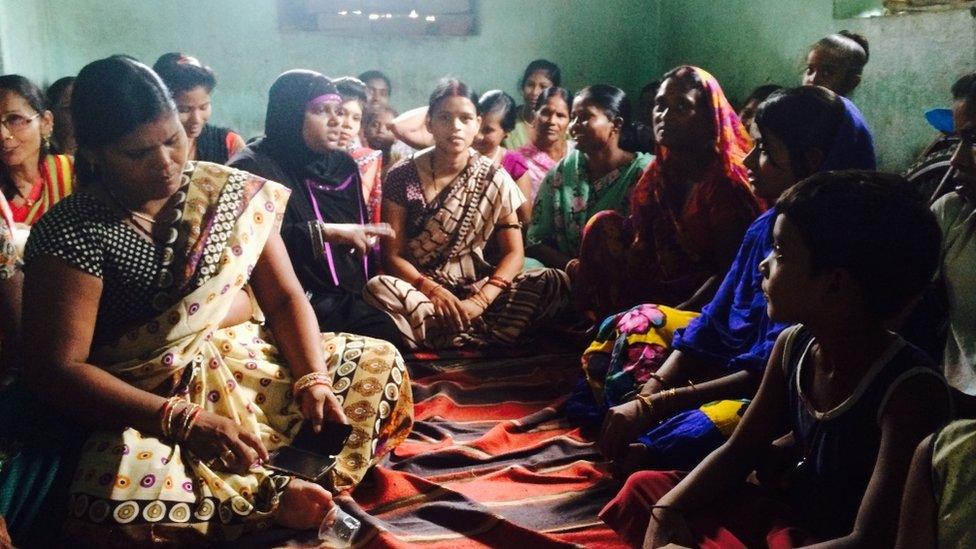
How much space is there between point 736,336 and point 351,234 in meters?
1.71

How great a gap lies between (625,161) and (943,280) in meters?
Answer: 1.91

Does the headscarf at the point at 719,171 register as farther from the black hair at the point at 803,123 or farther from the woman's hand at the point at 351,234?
the woman's hand at the point at 351,234

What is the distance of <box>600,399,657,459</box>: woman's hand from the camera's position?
6.89ft

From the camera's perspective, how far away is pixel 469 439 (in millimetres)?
2627

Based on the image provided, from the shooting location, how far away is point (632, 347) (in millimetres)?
2547

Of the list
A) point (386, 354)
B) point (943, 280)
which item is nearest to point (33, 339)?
point (386, 354)

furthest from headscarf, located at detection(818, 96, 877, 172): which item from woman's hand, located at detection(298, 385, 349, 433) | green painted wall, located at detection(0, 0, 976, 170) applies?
green painted wall, located at detection(0, 0, 976, 170)

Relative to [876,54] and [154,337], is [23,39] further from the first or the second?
[876,54]

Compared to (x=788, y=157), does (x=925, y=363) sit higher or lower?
lower

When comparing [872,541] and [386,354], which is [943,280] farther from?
[386,354]

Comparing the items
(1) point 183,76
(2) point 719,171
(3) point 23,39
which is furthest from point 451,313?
(3) point 23,39

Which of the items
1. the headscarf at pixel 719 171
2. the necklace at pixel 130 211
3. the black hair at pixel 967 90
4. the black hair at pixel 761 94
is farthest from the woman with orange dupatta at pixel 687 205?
the necklace at pixel 130 211

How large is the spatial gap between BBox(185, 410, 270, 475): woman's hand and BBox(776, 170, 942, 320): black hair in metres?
1.18

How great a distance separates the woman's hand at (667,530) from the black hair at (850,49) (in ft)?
9.19
